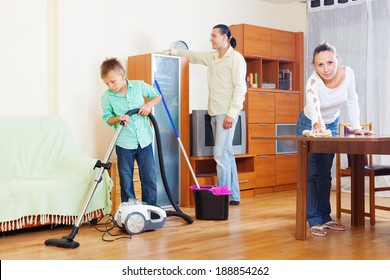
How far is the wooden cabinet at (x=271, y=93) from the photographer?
631cm

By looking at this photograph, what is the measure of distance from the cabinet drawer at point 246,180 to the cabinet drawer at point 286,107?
0.78 m

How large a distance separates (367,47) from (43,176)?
12.8ft

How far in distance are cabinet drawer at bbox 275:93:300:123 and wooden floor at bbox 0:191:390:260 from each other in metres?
2.19

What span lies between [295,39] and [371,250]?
13.1 ft

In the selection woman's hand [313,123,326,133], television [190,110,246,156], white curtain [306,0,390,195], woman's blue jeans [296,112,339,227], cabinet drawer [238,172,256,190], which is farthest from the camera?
white curtain [306,0,390,195]

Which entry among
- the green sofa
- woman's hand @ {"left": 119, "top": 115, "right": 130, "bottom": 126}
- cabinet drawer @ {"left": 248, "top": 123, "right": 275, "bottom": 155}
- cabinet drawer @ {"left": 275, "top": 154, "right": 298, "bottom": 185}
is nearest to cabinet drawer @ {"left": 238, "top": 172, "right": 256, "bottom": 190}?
cabinet drawer @ {"left": 248, "top": 123, "right": 275, "bottom": 155}

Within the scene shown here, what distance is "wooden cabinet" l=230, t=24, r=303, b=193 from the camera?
631cm

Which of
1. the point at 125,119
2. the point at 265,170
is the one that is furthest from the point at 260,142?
the point at 125,119

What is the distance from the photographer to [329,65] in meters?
3.68

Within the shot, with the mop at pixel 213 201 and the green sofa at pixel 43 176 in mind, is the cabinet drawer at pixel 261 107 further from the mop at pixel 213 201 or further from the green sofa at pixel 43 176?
the green sofa at pixel 43 176

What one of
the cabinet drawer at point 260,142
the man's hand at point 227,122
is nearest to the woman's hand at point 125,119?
the man's hand at point 227,122

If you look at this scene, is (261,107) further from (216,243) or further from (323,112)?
(216,243)

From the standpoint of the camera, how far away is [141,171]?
4.39 m

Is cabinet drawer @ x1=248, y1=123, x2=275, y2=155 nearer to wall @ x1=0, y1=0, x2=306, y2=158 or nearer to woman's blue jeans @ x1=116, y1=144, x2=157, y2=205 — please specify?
wall @ x1=0, y1=0, x2=306, y2=158
